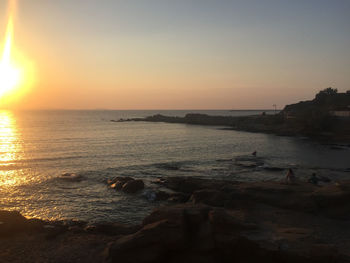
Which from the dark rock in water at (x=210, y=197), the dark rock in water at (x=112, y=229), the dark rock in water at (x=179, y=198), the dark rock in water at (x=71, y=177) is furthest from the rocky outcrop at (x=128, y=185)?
the dark rock in water at (x=112, y=229)

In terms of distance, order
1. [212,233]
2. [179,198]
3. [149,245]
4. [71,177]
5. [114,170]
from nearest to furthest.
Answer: [149,245]
[212,233]
[179,198]
[71,177]
[114,170]

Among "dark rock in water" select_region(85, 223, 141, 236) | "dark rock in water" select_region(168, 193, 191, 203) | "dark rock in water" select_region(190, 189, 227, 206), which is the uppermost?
"dark rock in water" select_region(190, 189, 227, 206)

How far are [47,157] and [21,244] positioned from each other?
3336 centimetres

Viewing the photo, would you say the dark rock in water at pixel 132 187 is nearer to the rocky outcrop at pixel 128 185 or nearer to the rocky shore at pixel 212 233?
the rocky outcrop at pixel 128 185

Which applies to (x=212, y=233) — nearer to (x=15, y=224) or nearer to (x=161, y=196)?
(x=161, y=196)

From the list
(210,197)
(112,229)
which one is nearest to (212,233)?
(112,229)

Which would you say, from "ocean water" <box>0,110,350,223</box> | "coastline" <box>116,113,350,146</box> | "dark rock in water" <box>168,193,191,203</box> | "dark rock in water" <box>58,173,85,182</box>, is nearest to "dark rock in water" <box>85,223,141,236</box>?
"ocean water" <box>0,110,350,223</box>

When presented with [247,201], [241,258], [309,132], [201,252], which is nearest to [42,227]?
[201,252]

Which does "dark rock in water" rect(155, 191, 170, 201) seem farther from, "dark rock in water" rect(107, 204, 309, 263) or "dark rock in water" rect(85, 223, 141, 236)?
"dark rock in water" rect(107, 204, 309, 263)

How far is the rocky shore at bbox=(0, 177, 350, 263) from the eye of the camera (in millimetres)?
13336

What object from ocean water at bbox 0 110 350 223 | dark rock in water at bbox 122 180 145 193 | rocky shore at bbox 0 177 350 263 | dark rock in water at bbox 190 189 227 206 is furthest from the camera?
dark rock in water at bbox 122 180 145 193

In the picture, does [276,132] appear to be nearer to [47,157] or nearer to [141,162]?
[141,162]

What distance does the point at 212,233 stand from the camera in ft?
45.7

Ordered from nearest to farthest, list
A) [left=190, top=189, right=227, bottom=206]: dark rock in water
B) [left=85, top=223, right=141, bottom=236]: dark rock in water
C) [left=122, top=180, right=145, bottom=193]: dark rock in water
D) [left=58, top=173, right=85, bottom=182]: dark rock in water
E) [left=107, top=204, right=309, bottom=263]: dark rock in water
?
[left=107, top=204, right=309, bottom=263]: dark rock in water < [left=85, top=223, right=141, bottom=236]: dark rock in water < [left=190, top=189, right=227, bottom=206]: dark rock in water < [left=122, top=180, right=145, bottom=193]: dark rock in water < [left=58, top=173, right=85, bottom=182]: dark rock in water
